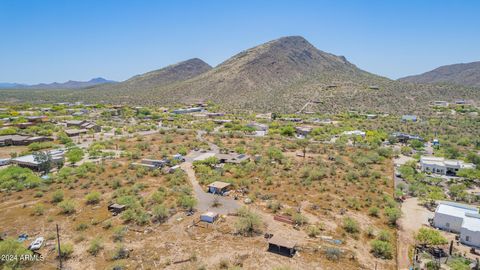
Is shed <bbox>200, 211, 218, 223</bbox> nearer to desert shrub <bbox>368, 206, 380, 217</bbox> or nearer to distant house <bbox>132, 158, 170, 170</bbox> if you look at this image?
desert shrub <bbox>368, 206, 380, 217</bbox>

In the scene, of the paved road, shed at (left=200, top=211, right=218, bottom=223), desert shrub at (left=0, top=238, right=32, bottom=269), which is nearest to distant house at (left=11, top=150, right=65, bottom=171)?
the paved road

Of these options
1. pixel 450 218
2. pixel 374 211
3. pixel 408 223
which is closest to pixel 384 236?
pixel 408 223

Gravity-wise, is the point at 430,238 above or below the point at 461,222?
below

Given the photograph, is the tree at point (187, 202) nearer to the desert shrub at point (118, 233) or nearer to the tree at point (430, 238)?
the desert shrub at point (118, 233)

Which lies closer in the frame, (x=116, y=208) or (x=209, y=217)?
(x=209, y=217)

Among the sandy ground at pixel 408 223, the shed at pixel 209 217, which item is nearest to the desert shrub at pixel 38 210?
the shed at pixel 209 217

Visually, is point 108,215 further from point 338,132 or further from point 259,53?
point 259,53

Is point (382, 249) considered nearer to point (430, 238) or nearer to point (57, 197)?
point (430, 238)
